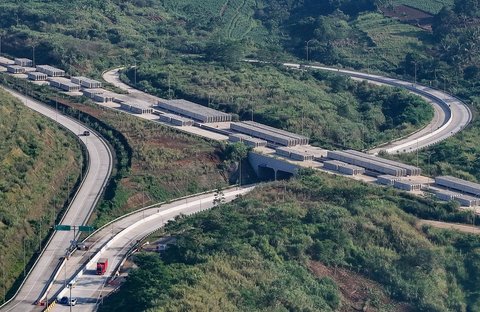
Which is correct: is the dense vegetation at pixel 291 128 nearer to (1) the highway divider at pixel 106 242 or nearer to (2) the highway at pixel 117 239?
(1) the highway divider at pixel 106 242

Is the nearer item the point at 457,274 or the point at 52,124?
the point at 457,274

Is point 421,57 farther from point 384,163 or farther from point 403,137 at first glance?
point 384,163

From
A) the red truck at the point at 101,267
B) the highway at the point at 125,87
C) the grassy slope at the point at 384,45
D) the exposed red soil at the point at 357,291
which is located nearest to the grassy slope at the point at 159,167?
the red truck at the point at 101,267

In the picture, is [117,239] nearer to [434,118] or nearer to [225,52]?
[434,118]

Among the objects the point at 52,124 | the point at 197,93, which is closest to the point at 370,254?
the point at 52,124

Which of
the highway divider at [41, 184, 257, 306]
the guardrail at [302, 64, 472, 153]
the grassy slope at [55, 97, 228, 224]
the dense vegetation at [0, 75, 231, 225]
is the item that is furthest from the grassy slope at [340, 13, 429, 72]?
the highway divider at [41, 184, 257, 306]

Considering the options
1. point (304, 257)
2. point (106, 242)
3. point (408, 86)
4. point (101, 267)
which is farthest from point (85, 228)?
point (408, 86)
